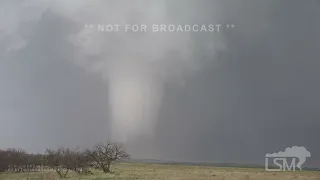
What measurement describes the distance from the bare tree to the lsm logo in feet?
5.61

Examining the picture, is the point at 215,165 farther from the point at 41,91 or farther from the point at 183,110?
the point at 41,91

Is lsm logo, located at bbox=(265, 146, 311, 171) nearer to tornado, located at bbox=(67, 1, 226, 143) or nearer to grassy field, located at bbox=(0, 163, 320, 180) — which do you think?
grassy field, located at bbox=(0, 163, 320, 180)

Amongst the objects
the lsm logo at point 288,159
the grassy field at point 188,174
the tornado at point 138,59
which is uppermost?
the tornado at point 138,59

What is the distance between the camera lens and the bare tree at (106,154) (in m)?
4.96

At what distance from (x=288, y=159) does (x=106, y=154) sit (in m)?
2.19

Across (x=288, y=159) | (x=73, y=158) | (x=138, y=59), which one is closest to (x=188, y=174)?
(x=288, y=159)

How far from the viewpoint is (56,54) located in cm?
509

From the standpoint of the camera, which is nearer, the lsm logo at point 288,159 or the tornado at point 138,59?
the lsm logo at point 288,159

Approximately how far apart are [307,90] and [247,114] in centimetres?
78

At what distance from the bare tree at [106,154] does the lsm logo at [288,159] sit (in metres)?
1.71

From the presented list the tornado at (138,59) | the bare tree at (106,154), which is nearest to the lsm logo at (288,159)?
the tornado at (138,59)

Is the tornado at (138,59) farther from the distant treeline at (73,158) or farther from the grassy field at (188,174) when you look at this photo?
the grassy field at (188,174)

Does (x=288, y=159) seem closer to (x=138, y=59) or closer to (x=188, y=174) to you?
(x=188, y=174)

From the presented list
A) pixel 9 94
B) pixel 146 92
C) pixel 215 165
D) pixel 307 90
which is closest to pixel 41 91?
pixel 9 94
